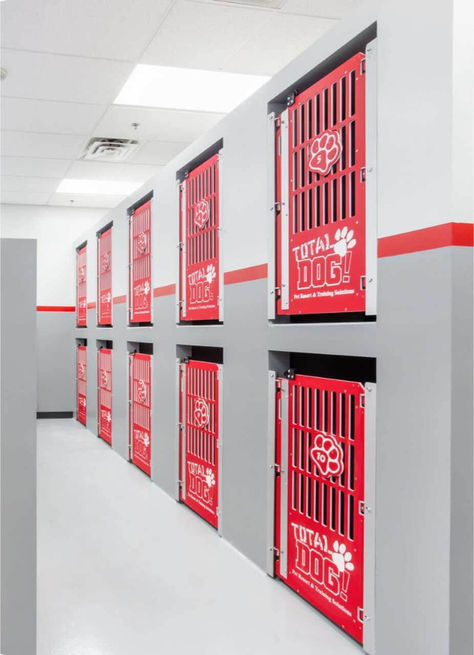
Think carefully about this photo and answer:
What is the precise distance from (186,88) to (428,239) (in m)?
3.68

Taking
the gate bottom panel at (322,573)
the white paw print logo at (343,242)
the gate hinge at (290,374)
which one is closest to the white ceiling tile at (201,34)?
the white paw print logo at (343,242)

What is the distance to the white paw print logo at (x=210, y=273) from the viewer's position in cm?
441

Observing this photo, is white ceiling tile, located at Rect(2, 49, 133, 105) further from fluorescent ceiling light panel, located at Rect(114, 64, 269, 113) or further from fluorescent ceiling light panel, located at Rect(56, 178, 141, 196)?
fluorescent ceiling light panel, located at Rect(56, 178, 141, 196)

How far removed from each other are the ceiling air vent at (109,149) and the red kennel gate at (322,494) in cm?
429

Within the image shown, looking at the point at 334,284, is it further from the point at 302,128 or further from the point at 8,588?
the point at 8,588

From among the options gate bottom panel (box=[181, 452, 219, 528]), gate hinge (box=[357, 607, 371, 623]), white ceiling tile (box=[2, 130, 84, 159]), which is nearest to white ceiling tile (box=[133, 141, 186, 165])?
white ceiling tile (box=[2, 130, 84, 159])

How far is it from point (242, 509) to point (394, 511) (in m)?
1.52

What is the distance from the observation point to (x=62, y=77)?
16.9 ft

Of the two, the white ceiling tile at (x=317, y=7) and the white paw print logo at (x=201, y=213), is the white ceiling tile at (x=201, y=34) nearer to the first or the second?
the white ceiling tile at (x=317, y=7)

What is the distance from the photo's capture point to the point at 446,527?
7.40 ft

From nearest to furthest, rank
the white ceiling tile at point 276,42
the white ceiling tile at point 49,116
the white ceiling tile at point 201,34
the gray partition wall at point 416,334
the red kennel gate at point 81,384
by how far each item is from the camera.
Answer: the gray partition wall at point 416,334 < the white ceiling tile at point 201,34 < the white ceiling tile at point 276,42 < the white ceiling tile at point 49,116 < the red kennel gate at point 81,384

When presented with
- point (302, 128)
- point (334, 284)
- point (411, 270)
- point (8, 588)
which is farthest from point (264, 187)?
point (8, 588)

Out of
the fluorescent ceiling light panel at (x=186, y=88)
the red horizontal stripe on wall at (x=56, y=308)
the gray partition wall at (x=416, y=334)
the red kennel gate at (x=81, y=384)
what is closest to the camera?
the gray partition wall at (x=416, y=334)

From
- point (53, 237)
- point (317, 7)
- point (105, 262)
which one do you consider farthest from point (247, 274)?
point (53, 237)
